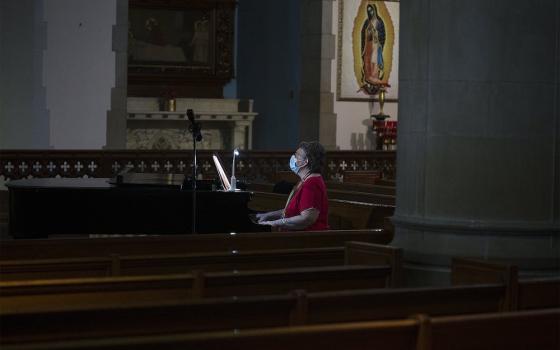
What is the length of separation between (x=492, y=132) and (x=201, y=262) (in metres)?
1.70

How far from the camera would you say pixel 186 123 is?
19.0 meters

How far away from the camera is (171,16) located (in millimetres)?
20188

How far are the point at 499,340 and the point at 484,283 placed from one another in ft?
3.59

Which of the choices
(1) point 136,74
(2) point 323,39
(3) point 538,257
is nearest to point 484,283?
(3) point 538,257

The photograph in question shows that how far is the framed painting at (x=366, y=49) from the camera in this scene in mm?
17438

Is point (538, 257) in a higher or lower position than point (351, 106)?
lower

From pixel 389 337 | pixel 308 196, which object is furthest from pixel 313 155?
pixel 389 337

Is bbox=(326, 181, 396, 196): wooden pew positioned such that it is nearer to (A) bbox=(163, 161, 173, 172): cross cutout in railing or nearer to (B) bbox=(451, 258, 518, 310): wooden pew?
(A) bbox=(163, 161, 173, 172): cross cutout in railing

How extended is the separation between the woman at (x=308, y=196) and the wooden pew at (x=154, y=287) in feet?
7.52

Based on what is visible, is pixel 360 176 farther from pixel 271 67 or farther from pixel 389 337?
pixel 389 337

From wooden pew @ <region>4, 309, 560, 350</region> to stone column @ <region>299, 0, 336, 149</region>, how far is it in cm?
1312

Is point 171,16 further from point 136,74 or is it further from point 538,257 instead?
point 538,257

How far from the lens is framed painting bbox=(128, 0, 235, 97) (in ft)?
65.5

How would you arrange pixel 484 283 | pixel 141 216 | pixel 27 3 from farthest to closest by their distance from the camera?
pixel 27 3 → pixel 141 216 → pixel 484 283
